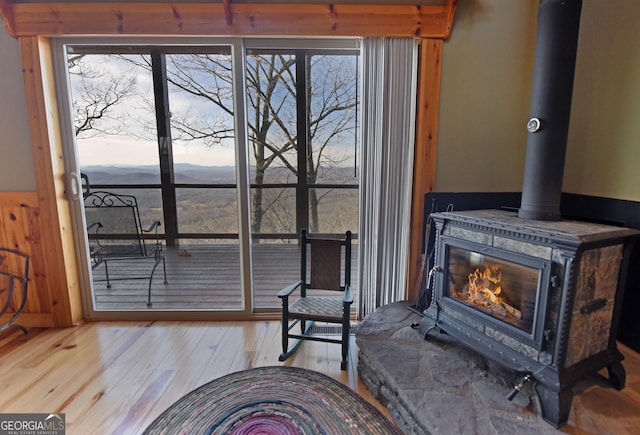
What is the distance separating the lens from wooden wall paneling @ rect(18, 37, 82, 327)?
2.29 m

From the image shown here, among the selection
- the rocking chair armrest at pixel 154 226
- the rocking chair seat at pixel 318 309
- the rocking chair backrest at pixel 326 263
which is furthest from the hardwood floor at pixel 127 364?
the rocking chair armrest at pixel 154 226

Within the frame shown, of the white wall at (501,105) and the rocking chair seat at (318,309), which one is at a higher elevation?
the white wall at (501,105)

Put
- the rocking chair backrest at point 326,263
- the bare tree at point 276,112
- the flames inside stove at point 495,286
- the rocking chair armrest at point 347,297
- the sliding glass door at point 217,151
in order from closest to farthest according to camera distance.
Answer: the flames inside stove at point 495,286 < the rocking chair armrest at point 347,297 < the rocking chair backrest at point 326,263 < the sliding glass door at point 217,151 < the bare tree at point 276,112

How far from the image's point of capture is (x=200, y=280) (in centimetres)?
339

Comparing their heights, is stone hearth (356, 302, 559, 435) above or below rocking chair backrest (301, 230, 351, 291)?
below

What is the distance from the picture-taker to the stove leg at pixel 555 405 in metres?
1.31

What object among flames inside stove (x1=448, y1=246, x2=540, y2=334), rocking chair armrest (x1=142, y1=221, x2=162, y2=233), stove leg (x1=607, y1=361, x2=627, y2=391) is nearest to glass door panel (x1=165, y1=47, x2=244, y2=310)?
rocking chair armrest (x1=142, y1=221, x2=162, y2=233)

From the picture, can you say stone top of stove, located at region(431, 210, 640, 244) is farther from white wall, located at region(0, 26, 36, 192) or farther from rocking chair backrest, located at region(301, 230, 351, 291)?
white wall, located at region(0, 26, 36, 192)

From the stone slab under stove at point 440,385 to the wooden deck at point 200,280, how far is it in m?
0.88

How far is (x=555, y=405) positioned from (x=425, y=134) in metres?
1.77

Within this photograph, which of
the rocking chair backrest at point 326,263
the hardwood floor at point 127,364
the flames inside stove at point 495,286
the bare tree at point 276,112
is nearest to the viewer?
the flames inside stove at point 495,286

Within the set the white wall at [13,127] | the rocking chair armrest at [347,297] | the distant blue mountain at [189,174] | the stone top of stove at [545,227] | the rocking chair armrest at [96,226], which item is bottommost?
the rocking chair armrest at [347,297]

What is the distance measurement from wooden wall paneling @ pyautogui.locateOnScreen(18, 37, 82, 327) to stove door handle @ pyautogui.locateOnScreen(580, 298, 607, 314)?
3.44m

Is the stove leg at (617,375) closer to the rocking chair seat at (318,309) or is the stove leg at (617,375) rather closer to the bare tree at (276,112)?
the rocking chair seat at (318,309)
